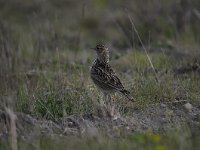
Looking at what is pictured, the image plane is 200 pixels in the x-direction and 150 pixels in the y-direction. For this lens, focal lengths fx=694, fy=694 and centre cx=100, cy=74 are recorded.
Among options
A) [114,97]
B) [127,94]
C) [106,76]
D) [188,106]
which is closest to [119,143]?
[127,94]

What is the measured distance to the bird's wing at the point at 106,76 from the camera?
870 cm

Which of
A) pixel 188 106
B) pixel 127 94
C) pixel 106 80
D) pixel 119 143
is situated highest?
pixel 106 80

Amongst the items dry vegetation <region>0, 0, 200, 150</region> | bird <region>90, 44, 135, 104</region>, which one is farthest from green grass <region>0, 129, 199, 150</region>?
bird <region>90, 44, 135, 104</region>

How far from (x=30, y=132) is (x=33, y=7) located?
1085cm

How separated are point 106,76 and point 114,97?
532 mm

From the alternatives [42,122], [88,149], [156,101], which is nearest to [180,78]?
[156,101]

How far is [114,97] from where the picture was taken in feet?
30.3

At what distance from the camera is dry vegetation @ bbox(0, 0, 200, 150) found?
24.0ft

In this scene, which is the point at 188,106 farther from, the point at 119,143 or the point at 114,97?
the point at 119,143

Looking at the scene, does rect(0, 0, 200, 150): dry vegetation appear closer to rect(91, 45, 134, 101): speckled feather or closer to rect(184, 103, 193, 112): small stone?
rect(184, 103, 193, 112): small stone

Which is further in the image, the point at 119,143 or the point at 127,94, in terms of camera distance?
the point at 127,94

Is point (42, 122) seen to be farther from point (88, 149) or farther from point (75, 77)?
point (75, 77)

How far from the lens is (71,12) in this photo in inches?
746

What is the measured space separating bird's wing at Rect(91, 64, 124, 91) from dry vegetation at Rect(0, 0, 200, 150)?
0.26 metres
